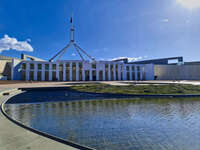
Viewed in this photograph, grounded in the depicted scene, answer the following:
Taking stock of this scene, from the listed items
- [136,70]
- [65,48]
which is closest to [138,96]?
[136,70]

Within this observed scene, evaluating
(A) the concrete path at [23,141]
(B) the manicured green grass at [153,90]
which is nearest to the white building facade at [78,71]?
(B) the manicured green grass at [153,90]

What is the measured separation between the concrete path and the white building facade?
138ft

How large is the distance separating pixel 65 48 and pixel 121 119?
212 feet

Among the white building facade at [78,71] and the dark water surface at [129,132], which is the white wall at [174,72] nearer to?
the white building facade at [78,71]

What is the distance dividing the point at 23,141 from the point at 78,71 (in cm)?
4331

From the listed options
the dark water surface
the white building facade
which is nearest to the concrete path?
the dark water surface

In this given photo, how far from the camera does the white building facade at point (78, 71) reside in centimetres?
4331

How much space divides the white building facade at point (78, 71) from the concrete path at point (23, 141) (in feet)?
138

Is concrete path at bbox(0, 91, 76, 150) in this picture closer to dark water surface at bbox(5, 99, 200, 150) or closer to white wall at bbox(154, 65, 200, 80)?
dark water surface at bbox(5, 99, 200, 150)

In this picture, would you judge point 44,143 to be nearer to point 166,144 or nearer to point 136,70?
point 166,144

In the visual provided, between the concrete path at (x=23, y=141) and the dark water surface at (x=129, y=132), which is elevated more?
the concrete path at (x=23, y=141)

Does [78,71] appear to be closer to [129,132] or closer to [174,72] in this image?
[129,132]

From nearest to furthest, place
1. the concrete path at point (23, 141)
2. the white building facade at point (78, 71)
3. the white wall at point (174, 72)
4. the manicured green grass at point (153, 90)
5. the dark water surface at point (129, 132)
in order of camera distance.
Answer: the concrete path at point (23, 141)
the dark water surface at point (129, 132)
the manicured green grass at point (153, 90)
the white building facade at point (78, 71)
the white wall at point (174, 72)

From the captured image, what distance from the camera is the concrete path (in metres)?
3.10
